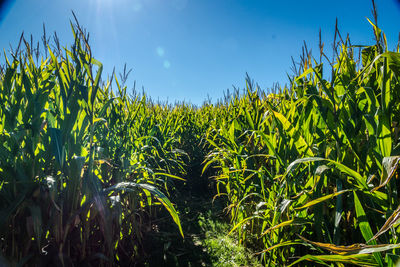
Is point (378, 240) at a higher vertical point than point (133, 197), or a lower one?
lower

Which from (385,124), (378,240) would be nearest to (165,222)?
(378,240)

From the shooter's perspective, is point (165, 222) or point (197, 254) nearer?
point (197, 254)

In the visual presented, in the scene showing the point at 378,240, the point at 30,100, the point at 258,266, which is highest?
the point at 30,100

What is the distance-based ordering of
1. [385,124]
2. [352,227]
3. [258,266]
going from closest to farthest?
1. [385,124]
2. [352,227]
3. [258,266]

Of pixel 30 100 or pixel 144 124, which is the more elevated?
pixel 144 124

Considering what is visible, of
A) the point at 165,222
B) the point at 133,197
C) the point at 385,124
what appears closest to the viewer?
the point at 385,124

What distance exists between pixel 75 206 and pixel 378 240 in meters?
1.25

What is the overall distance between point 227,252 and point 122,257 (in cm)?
75

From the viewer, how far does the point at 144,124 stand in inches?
98.3

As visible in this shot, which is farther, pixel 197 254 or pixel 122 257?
pixel 197 254

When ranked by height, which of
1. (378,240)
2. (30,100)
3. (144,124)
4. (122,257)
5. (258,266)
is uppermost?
(144,124)

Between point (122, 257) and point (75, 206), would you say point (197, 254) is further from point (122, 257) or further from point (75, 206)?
point (75, 206)

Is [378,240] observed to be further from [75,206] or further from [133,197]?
[133,197]

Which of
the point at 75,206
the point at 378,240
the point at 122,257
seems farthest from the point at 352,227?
the point at 122,257
